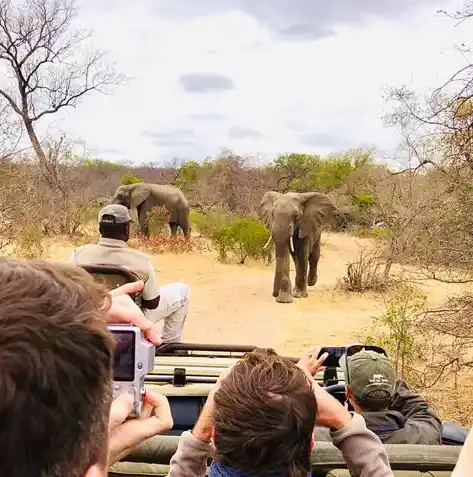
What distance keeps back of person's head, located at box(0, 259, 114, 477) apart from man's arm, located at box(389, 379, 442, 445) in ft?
4.94

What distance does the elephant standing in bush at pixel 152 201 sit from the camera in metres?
16.6

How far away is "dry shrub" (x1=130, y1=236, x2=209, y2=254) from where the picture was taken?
14492 mm

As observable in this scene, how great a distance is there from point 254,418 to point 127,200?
15.5m

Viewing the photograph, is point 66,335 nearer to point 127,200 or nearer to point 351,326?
point 351,326

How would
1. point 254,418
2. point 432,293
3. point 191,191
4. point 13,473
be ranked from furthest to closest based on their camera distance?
point 191,191 < point 432,293 < point 254,418 < point 13,473

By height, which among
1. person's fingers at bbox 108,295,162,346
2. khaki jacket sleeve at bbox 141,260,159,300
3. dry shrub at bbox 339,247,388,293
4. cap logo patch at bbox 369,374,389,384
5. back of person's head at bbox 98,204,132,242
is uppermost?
back of person's head at bbox 98,204,132,242

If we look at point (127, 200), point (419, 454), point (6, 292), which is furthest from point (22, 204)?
point (6, 292)

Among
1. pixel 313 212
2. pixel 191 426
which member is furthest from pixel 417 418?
pixel 313 212

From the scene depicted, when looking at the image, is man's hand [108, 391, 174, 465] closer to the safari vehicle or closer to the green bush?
the safari vehicle

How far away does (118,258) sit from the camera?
3.78 m

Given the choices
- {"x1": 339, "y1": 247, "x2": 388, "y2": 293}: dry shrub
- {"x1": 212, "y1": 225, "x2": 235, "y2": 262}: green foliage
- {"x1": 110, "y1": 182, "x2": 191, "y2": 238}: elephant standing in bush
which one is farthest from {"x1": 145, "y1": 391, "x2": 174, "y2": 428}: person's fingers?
{"x1": 110, "y1": 182, "x2": 191, "y2": 238}: elephant standing in bush

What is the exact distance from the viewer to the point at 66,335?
2.64ft

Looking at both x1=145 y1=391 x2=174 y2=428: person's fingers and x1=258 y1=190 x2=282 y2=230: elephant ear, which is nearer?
x1=145 y1=391 x2=174 y2=428: person's fingers

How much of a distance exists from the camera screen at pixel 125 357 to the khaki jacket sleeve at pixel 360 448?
53 cm
